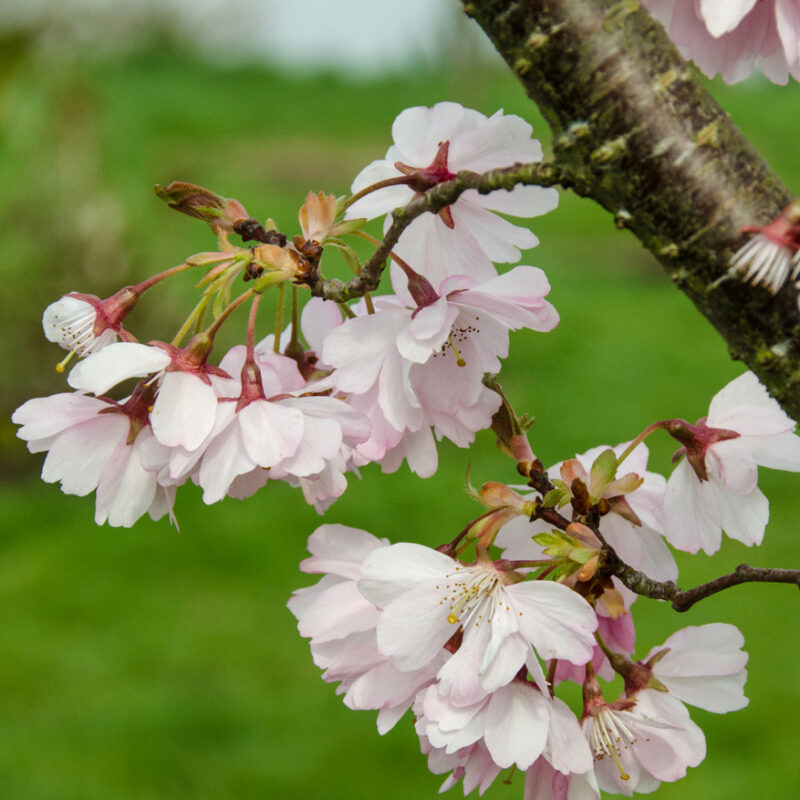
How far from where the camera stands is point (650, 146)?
57 centimetres

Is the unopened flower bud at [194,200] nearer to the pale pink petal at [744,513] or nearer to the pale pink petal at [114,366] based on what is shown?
the pale pink petal at [114,366]

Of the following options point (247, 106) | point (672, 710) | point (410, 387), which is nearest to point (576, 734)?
point (672, 710)

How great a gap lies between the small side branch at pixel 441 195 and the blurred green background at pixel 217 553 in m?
2.15

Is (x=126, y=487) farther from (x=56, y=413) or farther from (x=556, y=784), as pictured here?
(x=556, y=784)

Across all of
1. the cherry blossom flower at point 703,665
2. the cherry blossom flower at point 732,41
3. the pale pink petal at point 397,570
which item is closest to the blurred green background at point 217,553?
the cherry blossom flower at point 703,665

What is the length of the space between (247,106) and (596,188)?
30.3 feet

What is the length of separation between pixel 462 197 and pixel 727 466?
254 millimetres

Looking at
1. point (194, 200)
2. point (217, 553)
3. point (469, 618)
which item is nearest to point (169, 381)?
point (194, 200)

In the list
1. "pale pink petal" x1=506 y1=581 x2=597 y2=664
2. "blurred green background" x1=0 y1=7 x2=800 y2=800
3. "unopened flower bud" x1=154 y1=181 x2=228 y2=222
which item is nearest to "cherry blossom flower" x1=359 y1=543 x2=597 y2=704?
"pale pink petal" x1=506 y1=581 x2=597 y2=664

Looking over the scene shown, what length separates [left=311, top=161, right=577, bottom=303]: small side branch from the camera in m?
0.58

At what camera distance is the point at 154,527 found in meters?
3.96

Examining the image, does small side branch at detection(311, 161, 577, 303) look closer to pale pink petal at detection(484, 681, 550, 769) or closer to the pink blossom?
the pink blossom

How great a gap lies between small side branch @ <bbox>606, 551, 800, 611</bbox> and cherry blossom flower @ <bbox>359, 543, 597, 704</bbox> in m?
0.06

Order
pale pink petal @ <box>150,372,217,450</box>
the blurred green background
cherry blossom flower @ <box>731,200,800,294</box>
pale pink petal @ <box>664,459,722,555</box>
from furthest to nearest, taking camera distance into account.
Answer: the blurred green background < pale pink petal @ <box>664,459,722,555</box> < pale pink petal @ <box>150,372,217,450</box> < cherry blossom flower @ <box>731,200,800,294</box>
